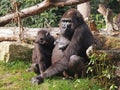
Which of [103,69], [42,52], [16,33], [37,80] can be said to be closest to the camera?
[103,69]

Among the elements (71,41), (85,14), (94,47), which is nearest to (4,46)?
(71,41)

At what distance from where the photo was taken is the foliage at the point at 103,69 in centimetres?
563

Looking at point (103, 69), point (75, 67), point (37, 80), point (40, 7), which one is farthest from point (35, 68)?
point (40, 7)

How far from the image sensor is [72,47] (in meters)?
5.96

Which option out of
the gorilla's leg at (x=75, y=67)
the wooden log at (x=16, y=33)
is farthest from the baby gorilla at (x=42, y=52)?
the wooden log at (x=16, y=33)

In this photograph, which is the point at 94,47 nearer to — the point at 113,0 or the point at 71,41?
the point at 71,41

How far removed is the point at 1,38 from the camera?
27.3ft

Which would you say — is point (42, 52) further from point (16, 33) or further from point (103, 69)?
point (16, 33)

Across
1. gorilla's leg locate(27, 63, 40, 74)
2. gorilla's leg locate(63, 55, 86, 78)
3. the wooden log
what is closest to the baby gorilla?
gorilla's leg locate(27, 63, 40, 74)

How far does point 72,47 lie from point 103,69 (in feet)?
2.03

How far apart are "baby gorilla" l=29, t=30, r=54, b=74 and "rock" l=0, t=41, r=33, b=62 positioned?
544 millimetres

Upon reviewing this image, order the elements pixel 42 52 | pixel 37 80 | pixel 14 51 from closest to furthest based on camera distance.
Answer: pixel 37 80, pixel 42 52, pixel 14 51

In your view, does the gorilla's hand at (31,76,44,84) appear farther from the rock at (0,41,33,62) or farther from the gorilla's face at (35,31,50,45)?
the rock at (0,41,33,62)

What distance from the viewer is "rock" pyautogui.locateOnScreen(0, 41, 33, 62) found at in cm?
688
